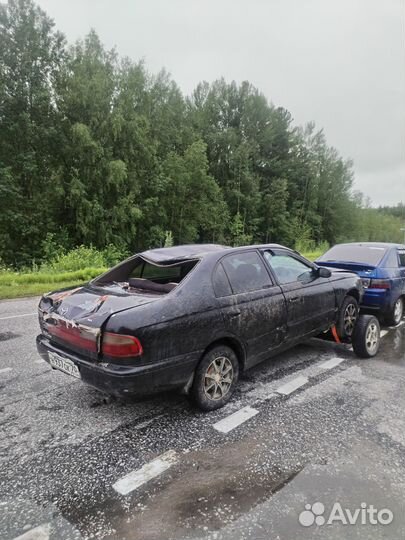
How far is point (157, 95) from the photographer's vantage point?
30.9m

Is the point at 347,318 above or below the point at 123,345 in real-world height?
below

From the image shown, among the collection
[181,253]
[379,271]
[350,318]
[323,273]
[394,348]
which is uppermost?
[181,253]

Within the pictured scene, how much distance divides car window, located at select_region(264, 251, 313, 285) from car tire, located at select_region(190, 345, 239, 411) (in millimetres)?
1183

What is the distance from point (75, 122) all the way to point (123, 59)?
7.22 metres

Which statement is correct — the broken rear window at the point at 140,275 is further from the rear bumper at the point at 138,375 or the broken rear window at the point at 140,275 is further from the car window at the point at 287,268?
the car window at the point at 287,268

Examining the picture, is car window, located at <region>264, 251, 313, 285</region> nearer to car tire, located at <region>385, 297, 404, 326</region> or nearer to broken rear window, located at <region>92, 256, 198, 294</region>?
broken rear window, located at <region>92, 256, 198, 294</region>

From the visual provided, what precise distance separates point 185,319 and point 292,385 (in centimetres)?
171

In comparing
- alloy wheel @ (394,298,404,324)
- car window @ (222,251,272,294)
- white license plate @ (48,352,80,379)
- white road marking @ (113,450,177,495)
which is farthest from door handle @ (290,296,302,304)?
alloy wheel @ (394,298,404,324)

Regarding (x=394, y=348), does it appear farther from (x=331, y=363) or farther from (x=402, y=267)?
(x=402, y=267)

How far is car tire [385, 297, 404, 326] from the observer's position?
653 centimetres

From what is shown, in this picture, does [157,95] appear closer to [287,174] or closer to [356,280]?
[287,174]

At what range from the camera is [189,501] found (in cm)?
234

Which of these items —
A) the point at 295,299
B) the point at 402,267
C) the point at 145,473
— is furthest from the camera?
the point at 402,267

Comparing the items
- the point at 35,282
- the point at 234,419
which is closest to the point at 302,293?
the point at 234,419
